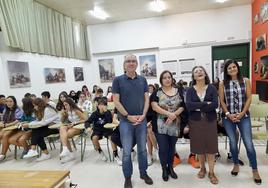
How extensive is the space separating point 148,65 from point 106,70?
1970 millimetres

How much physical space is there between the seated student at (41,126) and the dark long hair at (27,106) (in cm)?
19

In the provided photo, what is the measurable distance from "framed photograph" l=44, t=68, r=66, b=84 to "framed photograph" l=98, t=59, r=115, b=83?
7.40 feet

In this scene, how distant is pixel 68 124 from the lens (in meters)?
4.04

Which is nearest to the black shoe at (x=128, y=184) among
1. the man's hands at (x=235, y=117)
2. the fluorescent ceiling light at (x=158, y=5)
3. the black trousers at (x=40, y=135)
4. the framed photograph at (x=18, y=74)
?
the man's hands at (x=235, y=117)

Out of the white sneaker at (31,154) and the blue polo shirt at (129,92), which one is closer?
the blue polo shirt at (129,92)

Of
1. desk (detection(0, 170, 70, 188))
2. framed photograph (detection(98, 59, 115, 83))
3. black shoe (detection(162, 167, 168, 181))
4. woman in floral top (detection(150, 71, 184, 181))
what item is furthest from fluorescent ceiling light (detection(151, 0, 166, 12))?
desk (detection(0, 170, 70, 188))

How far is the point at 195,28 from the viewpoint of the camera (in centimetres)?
875

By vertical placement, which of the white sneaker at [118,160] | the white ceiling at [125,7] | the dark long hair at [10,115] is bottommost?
the white sneaker at [118,160]

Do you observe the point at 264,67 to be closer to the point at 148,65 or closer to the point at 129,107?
the point at 148,65

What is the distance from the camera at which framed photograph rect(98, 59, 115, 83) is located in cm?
980

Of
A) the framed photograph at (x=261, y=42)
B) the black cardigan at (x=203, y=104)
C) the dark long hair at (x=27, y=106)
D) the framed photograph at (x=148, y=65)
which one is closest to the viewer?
the black cardigan at (x=203, y=104)

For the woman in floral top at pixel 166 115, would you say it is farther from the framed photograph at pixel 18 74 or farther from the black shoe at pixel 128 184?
the framed photograph at pixel 18 74

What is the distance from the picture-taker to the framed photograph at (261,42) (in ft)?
22.9

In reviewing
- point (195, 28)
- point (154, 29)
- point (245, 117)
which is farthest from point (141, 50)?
point (245, 117)
